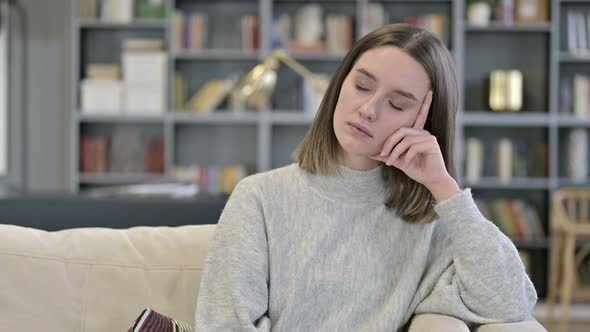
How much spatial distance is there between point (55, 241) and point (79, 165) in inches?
151

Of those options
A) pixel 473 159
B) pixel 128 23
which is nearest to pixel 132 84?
pixel 128 23

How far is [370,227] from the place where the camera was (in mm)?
1931

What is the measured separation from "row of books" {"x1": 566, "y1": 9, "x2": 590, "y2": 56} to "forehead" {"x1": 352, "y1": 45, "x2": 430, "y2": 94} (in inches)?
159

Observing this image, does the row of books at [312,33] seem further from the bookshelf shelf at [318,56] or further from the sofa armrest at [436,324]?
the sofa armrest at [436,324]

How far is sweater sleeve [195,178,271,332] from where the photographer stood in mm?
1760

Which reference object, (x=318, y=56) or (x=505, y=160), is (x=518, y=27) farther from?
(x=318, y=56)

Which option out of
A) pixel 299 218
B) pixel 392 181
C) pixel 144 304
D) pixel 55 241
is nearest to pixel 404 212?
pixel 392 181

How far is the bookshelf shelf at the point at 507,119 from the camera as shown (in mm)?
5496

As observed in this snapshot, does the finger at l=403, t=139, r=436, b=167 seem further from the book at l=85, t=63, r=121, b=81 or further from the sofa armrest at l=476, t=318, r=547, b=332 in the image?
the book at l=85, t=63, r=121, b=81

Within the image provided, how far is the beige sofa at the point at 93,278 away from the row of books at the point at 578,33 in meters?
4.08

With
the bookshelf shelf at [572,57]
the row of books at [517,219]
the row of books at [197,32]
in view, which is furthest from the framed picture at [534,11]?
the row of books at [197,32]

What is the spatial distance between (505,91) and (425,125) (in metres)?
3.86

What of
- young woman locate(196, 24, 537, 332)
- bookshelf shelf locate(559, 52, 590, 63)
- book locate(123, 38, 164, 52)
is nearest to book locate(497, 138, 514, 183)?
bookshelf shelf locate(559, 52, 590, 63)

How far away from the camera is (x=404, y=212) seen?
76.6 inches
